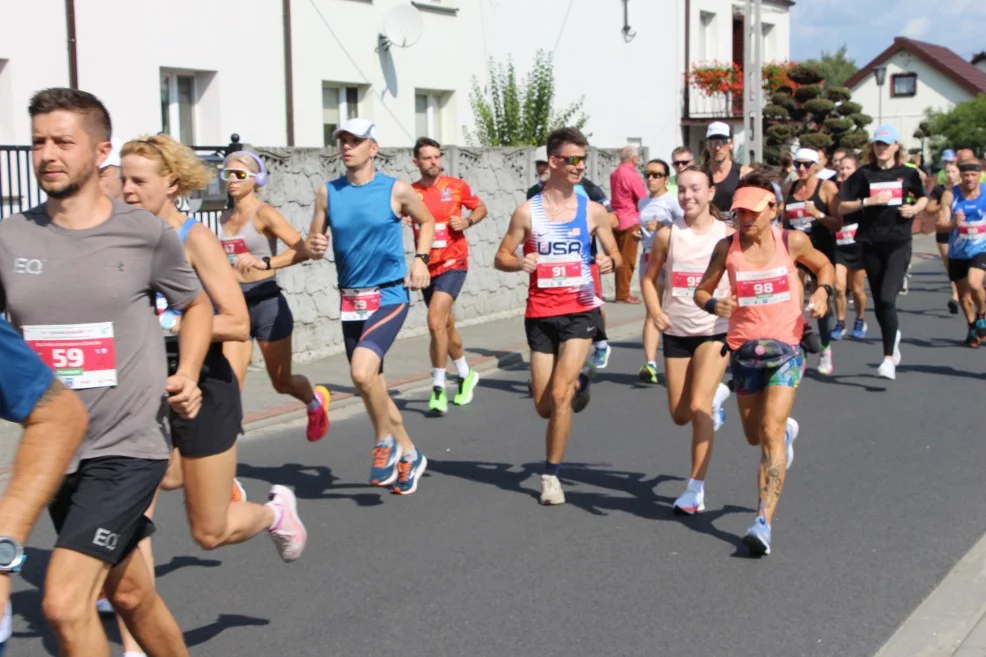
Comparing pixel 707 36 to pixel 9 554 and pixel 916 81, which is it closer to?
pixel 9 554

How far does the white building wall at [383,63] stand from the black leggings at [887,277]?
348 inches

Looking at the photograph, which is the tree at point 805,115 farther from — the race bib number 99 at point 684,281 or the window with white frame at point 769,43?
the race bib number 99 at point 684,281

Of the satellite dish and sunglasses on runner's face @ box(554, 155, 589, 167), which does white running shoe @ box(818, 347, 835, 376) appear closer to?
sunglasses on runner's face @ box(554, 155, 589, 167)

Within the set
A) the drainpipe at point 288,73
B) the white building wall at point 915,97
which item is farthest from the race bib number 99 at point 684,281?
the white building wall at point 915,97

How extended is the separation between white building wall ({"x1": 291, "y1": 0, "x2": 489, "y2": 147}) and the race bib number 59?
1429 centimetres

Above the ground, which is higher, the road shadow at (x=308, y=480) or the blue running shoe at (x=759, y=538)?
the blue running shoe at (x=759, y=538)

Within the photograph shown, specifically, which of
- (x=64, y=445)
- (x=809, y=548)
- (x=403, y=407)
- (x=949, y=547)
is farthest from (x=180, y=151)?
(x=403, y=407)

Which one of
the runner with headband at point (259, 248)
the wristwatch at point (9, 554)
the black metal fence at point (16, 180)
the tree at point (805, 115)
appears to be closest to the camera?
the wristwatch at point (9, 554)

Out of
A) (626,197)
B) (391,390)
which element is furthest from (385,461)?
(626,197)

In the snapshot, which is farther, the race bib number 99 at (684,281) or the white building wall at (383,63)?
the white building wall at (383,63)

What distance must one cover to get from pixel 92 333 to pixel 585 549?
3162mm

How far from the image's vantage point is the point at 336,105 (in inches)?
756

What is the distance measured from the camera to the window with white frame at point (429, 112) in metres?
20.8

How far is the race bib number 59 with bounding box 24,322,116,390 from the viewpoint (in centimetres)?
389
